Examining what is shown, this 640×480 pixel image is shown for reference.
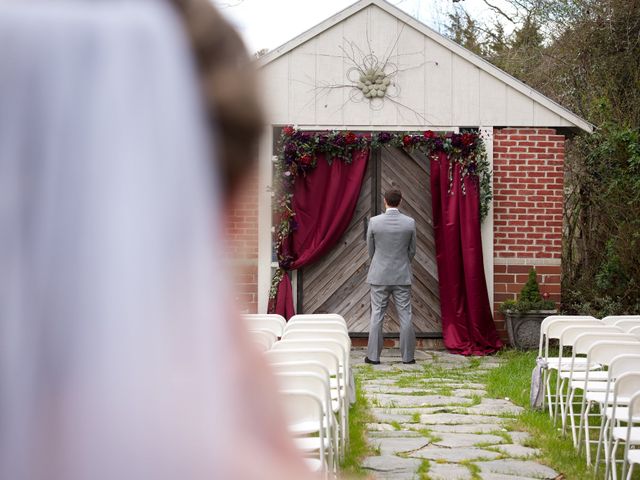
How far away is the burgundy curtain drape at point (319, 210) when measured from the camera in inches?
488

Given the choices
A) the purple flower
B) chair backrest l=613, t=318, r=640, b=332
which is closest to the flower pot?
the purple flower

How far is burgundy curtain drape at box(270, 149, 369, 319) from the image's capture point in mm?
12398

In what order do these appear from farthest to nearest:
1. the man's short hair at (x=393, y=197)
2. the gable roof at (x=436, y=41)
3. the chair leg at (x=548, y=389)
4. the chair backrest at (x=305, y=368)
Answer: the gable roof at (x=436, y=41) → the man's short hair at (x=393, y=197) → the chair leg at (x=548, y=389) → the chair backrest at (x=305, y=368)

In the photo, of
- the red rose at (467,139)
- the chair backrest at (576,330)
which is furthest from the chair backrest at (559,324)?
the red rose at (467,139)

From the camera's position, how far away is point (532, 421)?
798 centimetres

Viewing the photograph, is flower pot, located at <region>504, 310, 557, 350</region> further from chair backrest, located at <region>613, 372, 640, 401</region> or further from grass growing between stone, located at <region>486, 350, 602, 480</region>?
chair backrest, located at <region>613, 372, 640, 401</region>

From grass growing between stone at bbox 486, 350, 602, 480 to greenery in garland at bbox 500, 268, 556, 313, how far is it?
549 mm

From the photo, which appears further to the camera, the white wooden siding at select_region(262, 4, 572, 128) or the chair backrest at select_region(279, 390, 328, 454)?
the white wooden siding at select_region(262, 4, 572, 128)

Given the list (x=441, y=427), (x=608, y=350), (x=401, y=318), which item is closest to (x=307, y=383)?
(x=608, y=350)

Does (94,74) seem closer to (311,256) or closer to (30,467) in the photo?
(30,467)

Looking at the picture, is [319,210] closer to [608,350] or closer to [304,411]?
[608,350]

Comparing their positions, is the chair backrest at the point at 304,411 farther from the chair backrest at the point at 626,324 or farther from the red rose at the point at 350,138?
the red rose at the point at 350,138

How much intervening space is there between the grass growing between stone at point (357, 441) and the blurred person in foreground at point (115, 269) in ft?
18.2

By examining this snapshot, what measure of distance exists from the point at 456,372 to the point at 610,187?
431 centimetres
